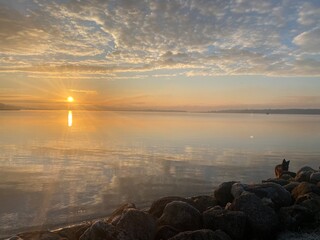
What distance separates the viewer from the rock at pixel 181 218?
1152 centimetres

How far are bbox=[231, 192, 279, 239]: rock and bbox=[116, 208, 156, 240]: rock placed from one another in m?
2.98

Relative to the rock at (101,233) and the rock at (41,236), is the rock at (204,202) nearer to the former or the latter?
the rock at (101,233)

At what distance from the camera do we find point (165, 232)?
10.9m

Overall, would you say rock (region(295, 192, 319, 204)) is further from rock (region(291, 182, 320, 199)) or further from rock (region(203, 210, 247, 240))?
rock (region(203, 210, 247, 240))

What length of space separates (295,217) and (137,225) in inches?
216

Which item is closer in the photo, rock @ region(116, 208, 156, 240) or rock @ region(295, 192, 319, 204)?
rock @ region(116, 208, 156, 240)

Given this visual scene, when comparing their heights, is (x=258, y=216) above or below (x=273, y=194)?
below

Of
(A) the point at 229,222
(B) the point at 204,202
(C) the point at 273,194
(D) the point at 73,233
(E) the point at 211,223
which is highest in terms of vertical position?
(C) the point at 273,194

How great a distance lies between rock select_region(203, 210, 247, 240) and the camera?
36.3ft

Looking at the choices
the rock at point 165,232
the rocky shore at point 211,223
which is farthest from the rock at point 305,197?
the rock at point 165,232

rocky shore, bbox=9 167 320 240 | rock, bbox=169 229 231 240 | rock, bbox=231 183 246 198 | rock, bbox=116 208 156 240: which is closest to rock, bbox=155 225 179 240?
rocky shore, bbox=9 167 320 240

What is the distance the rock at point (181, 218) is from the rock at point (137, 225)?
2.78 ft

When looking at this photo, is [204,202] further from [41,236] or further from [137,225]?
[41,236]

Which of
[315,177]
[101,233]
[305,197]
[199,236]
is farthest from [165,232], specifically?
[315,177]
